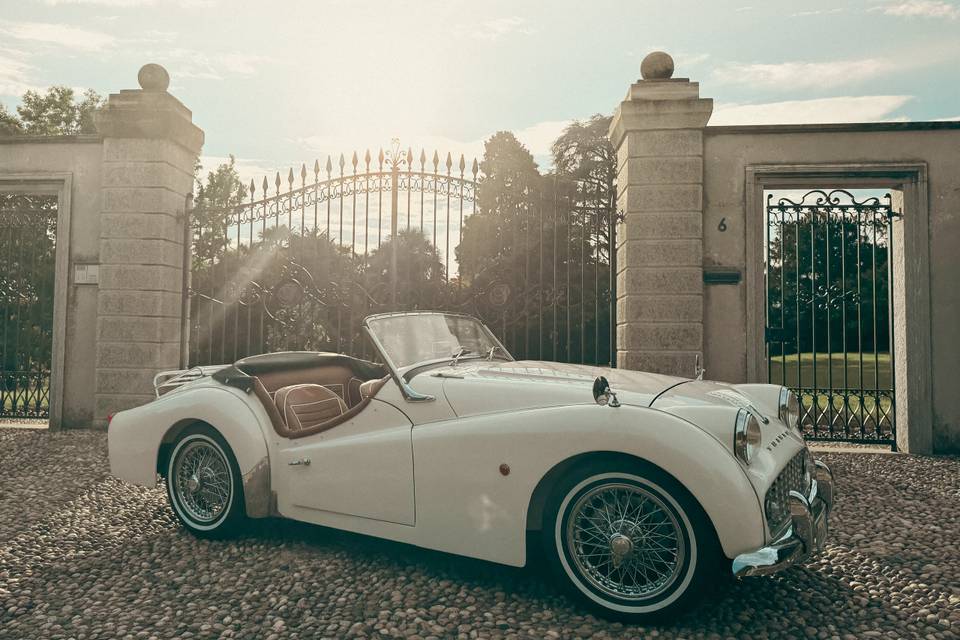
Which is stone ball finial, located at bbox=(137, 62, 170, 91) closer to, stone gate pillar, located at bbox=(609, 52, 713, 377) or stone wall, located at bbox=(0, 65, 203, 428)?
stone wall, located at bbox=(0, 65, 203, 428)

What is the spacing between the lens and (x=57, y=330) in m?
7.63

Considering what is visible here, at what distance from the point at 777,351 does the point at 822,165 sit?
216 cm

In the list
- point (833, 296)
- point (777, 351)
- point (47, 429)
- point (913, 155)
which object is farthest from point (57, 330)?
point (913, 155)

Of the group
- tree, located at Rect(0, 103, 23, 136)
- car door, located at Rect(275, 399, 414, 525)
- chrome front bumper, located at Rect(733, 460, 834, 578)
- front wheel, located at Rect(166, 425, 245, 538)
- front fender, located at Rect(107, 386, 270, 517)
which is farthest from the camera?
tree, located at Rect(0, 103, 23, 136)

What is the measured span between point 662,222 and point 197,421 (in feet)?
16.5

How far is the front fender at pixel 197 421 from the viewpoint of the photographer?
3361 mm

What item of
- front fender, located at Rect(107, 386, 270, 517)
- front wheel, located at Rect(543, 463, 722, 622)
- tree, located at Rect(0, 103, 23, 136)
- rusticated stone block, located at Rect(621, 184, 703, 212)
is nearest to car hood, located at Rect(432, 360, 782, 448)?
front wheel, located at Rect(543, 463, 722, 622)

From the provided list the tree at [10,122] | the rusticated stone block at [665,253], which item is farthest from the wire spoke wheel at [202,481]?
the tree at [10,122]

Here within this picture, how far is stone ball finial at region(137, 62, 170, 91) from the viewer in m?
7.57

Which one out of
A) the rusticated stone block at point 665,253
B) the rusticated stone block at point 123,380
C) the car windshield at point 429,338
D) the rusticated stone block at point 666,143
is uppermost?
the rusticated stone block at point 666,143

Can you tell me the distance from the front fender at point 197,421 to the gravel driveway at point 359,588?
35 centimetres

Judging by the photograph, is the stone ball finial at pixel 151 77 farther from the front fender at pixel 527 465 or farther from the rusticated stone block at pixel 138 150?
the front fender at pixel 527 465

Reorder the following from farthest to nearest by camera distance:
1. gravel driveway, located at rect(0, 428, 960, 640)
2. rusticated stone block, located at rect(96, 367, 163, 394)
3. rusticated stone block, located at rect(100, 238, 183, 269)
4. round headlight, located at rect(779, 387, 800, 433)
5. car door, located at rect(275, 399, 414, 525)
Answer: rusticated stone block, located at rect(100, 238, 183, 269) < rusticated stone block, located at rect(96, 367, 163, 394) < round headlight, located at rect(779, 387, 800, 433) < car door, located at rect(275, 399, 414, 525) < gravel driveway, located at rect(0, 428, 960, 640)

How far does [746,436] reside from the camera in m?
2.45
